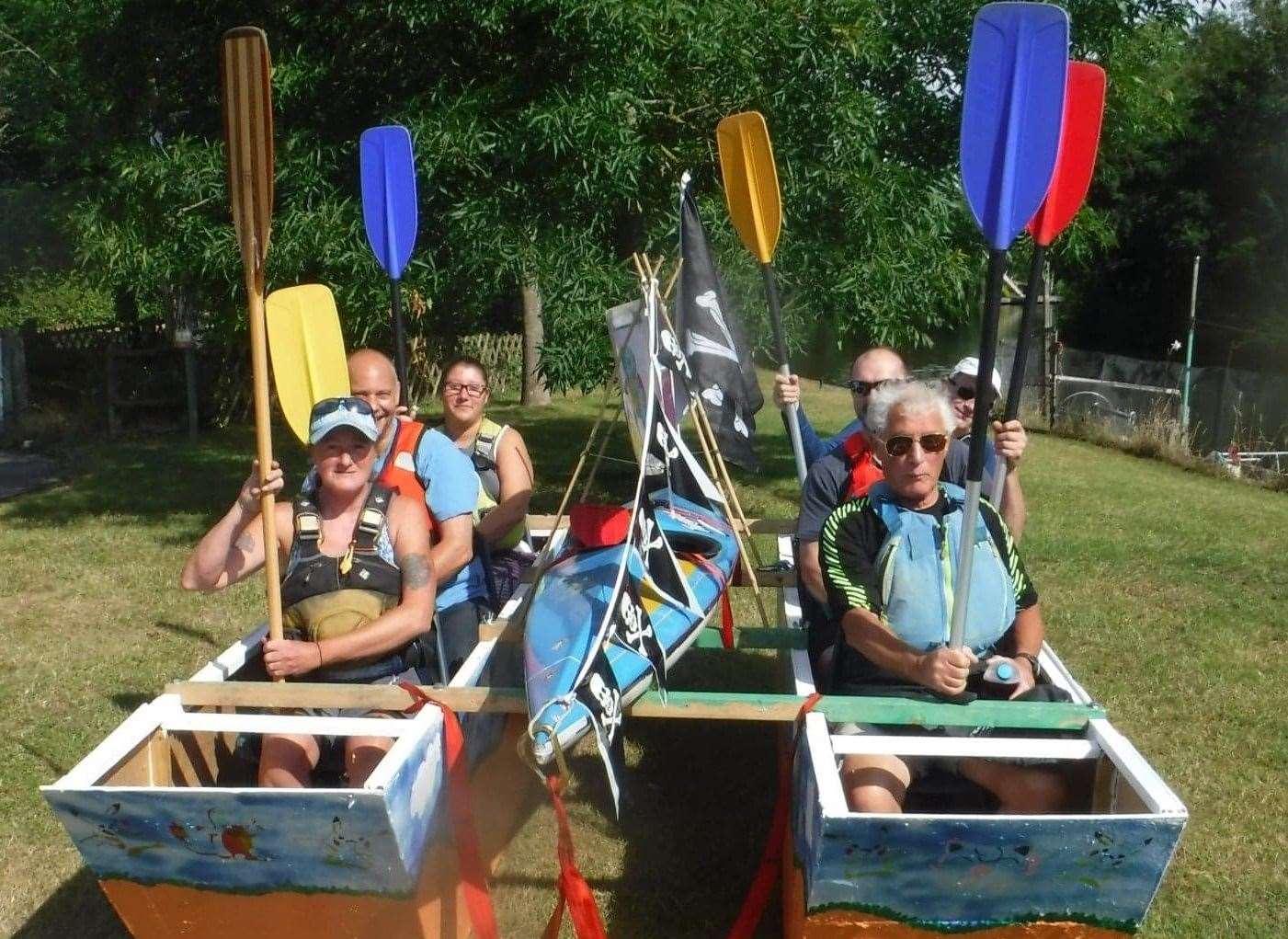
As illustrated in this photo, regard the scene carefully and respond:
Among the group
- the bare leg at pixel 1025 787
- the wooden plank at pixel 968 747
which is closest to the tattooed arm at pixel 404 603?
the wooden plank at pixel 968 747

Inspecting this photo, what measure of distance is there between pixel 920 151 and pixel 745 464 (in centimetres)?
473

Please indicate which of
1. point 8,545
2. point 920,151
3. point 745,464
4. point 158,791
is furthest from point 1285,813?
point 8,545

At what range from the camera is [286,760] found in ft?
10.2

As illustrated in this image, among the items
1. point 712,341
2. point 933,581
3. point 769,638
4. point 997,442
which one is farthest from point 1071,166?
point 769,638

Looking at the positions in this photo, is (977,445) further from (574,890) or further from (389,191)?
(389,191)

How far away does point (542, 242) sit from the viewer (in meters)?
7.14

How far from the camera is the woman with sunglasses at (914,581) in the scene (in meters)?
2.99

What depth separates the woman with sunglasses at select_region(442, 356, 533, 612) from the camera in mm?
4527

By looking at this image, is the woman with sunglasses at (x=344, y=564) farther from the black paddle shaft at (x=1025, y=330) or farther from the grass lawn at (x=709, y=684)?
the black paddle shaft at (x=1025, y=330)

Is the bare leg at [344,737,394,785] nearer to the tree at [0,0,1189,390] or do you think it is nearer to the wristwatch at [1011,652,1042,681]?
the wristwatch at [1011,652,1042,681]

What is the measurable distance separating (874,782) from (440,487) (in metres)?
1.72

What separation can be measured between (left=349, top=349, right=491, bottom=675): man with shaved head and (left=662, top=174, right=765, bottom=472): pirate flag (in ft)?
3.41

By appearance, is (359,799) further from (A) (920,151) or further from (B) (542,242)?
(A) (920,151)

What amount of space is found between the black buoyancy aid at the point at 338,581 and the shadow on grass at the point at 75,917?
1.02 m
